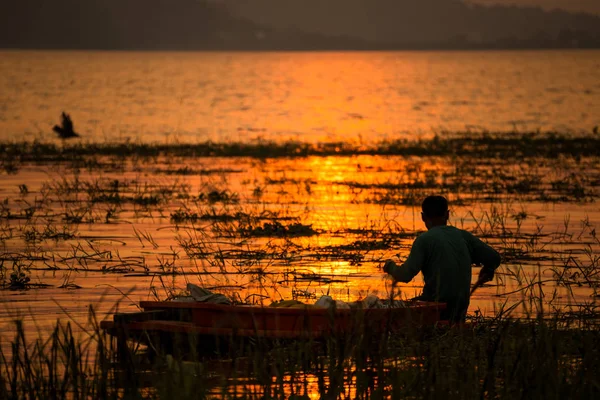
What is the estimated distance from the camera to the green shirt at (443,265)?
950 cm

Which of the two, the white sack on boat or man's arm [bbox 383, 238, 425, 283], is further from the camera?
the white sack on boat

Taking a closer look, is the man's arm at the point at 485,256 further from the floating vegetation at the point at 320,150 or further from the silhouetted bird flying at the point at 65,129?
the silhouetted bird flying at the point at 65,129

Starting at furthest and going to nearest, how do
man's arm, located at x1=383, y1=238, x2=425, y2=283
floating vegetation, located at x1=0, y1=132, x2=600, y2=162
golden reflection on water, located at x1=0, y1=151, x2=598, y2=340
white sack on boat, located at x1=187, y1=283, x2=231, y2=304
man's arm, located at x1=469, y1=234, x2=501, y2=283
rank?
floating vegetation, located at x1=0, y1=132, x2=600, y2=162, golden reflection on water, located at x1=0, y1=151, x2=598, y2=340, man's arm, located at x1=469, y1=234, x2=501, y2=283, white sack on boat, located at x1=187, y1=283, x2=231, y2=304, man's arm, located at x1=383, y1=238, x2=425, y2=283

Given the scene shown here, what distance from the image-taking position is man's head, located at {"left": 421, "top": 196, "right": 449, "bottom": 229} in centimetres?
966

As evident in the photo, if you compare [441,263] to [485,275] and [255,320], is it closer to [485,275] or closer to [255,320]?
[485,275]

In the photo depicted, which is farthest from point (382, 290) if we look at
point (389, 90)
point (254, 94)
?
point (389, 90)

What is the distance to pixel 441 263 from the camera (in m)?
9.52

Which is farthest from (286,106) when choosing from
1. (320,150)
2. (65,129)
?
(320,150)

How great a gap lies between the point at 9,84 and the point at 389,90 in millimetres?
36794

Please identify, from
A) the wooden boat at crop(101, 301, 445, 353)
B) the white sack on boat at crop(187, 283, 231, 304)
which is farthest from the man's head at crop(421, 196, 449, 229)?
the white sack on boat at crop(187, 283, 231, 304)

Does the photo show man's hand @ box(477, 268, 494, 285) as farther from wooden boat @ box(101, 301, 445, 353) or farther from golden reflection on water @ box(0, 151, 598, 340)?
wooden boat @ box(101, 301, 445, 353)

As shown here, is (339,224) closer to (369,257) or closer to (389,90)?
(369,257)

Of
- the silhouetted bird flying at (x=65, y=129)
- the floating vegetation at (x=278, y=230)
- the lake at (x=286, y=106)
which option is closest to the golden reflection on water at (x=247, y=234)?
the floating vegetation at (x=278, y=230)

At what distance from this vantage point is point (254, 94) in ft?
331
